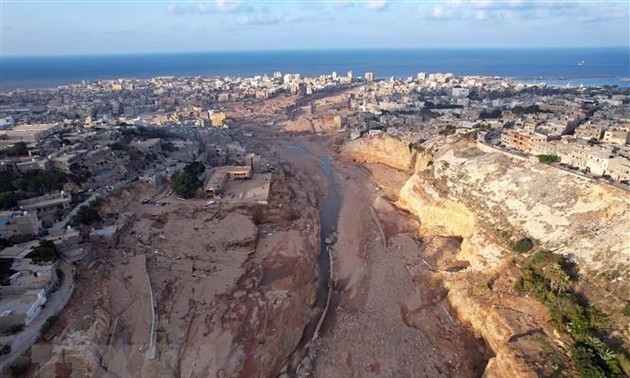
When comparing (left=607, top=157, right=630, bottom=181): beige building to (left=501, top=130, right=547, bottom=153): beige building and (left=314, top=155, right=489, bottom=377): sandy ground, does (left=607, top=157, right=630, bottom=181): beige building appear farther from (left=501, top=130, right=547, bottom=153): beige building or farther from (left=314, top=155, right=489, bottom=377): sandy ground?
(left=314, top=155, right=489, bottom=377): sandy ground

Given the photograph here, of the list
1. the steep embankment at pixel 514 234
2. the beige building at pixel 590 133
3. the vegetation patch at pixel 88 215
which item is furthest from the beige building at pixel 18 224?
the beige building at pixel 590 133

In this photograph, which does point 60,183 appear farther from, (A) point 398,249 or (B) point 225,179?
(A) point 398,249

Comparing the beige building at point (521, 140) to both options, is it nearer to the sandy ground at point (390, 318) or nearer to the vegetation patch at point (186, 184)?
the sandy ground at point (390, 318)

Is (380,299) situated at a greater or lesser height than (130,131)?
lesser

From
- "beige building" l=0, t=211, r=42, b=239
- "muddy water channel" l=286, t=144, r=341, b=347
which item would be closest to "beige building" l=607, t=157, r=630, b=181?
"muddy water channel" l=286, t=144, r=341, b=347

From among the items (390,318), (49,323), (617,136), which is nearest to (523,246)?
(390,318)

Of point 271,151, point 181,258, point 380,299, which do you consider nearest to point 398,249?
point 380,299

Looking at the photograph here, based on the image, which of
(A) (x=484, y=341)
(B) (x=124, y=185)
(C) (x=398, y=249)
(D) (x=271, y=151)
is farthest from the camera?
(D) (x=271, y=151)
